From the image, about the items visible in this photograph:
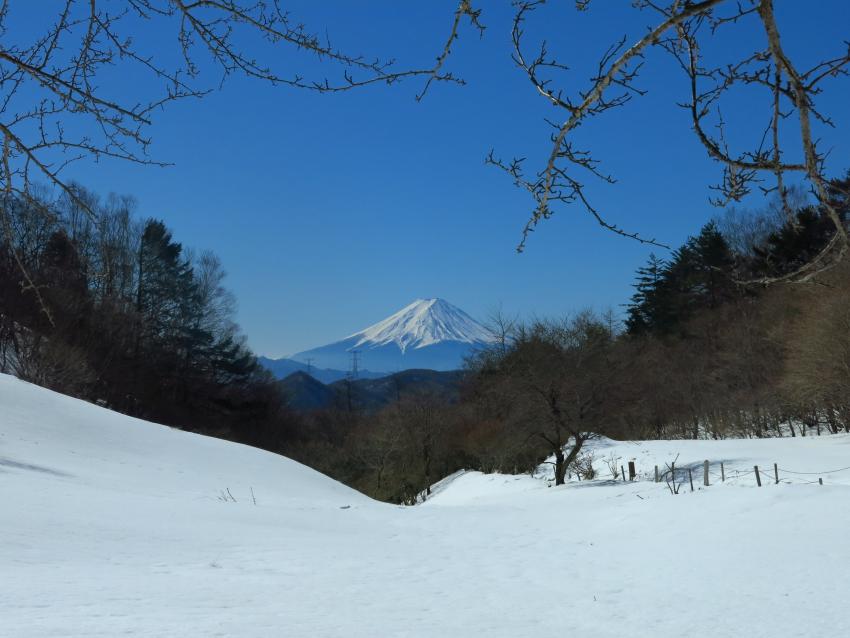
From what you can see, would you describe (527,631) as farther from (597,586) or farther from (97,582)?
(97,582)

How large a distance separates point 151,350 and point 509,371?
26.0m

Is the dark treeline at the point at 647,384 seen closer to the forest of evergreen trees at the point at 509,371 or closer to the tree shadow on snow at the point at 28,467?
the forest of evergreen trees at the point at 509,371

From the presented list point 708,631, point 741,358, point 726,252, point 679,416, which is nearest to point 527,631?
point 708,631

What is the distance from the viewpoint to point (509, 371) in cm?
3066

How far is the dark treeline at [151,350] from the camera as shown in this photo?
99.1 ft

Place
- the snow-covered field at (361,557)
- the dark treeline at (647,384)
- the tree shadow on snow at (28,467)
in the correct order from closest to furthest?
1. the snow-covered field at (361,557)
2. the tree shadow on snow at (28,467)
3. the dark treeline at (647,384)

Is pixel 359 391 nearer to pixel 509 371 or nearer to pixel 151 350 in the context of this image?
pixel 151 350

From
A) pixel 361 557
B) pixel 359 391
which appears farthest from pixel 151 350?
pixel 359 391

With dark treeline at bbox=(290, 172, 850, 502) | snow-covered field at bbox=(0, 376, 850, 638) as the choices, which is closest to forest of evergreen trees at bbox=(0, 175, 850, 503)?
dark treeline at bbox=(290, 172, 850, 502)

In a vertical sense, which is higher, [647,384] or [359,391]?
[359,391]

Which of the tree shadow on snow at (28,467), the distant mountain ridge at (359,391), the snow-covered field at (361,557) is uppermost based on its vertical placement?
the distant mountain ridge at (359,391)

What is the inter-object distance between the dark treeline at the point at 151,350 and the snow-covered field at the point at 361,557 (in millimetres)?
12186

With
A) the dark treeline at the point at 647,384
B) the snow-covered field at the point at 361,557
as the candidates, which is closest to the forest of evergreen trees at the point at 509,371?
the dark treeline at the point at 647,384

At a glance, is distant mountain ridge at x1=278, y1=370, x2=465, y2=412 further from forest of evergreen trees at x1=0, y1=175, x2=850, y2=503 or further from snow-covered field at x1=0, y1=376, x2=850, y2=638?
snow-covered field at x1=0, y1=376, x2=850, y2=638
